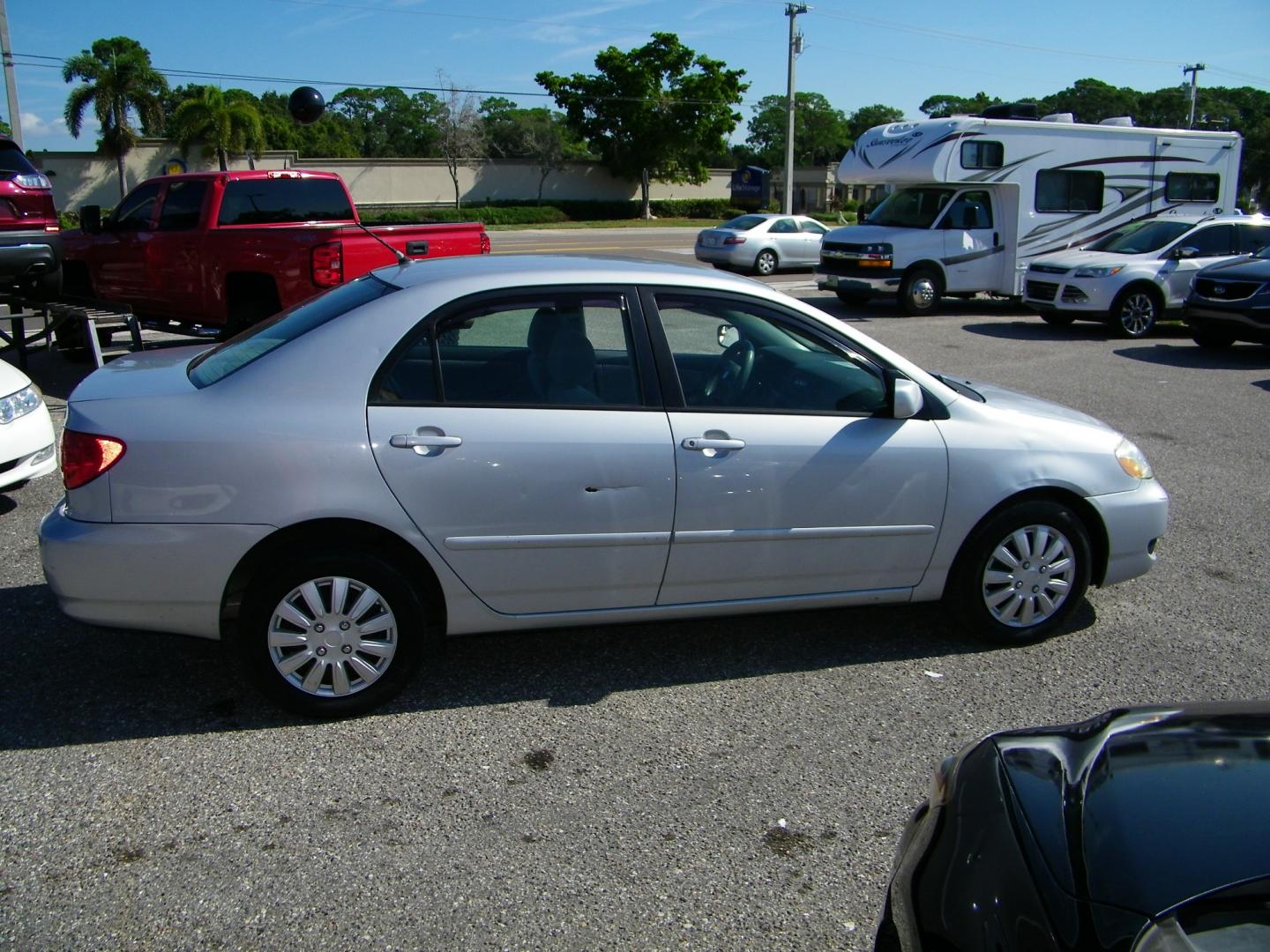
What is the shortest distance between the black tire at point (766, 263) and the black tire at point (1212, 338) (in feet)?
36.4

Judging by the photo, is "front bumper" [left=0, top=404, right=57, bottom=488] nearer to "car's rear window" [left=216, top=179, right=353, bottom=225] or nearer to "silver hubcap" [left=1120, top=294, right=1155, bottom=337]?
"car's rear window" [left=216, top=179, right=353, bottom=225]

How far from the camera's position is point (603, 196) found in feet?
204

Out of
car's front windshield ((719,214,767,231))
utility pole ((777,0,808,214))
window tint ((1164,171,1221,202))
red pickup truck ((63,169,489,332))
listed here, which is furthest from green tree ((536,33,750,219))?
red pickup truck ((63,169,489,332))

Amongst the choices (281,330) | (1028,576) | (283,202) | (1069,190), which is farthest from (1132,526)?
(1069,190)

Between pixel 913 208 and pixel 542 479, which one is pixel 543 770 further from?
pixel 913 208

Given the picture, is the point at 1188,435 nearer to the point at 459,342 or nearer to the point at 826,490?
the point at 826,490

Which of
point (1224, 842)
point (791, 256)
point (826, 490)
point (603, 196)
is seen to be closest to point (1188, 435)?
point (826, 490)

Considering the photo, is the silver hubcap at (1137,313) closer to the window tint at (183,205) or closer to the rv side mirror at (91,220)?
the window tint at (183,205)

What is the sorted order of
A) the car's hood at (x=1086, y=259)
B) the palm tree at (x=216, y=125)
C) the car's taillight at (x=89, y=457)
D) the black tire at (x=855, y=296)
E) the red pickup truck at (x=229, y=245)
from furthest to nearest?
1. the palm tree at (x=216, y=125)
2. the black tire at (x=855, y=296)
3. the car's hood at (x=1086, y=259)
4. the red pickup truck at (x=229, y=245)
5. the car's taillight at (x=89, y=457)

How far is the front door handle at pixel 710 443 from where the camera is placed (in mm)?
4098

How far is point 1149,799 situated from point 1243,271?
13.5m

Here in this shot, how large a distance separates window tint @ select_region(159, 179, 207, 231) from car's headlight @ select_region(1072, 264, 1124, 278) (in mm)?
11470

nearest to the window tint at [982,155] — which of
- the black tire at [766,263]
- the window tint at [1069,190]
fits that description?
the window tint at [1069,190]

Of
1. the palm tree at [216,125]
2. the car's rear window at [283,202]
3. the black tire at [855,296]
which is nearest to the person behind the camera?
the car's rear window at [283,202]
